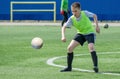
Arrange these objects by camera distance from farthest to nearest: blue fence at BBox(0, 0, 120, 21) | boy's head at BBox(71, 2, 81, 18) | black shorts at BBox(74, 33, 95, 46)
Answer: blue fence at BBox(0, 0, 120, 21)
black shorts at BBox(74, 33, 95, 46)
boy's head at BBox(71, 2, 81, 18)

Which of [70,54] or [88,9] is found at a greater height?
[70,54]

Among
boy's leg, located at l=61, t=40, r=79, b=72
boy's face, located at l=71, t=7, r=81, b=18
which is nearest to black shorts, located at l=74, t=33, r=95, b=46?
boy's leg, located at l=61, t=40, r=79, b=72

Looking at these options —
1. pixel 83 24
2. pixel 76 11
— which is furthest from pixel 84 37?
pixel 76 11

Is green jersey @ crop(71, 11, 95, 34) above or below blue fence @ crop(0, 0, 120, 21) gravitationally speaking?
above

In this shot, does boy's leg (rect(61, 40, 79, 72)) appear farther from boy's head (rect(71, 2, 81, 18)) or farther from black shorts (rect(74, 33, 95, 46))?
boy's head (rect(71, 2, 81, 18))

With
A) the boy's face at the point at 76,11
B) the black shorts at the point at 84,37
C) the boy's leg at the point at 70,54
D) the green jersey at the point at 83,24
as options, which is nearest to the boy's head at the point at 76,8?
the boy's face at the point at 76,11

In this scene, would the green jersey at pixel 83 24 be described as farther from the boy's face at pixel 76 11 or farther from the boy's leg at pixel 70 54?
the boy's leg at pixel 70 54

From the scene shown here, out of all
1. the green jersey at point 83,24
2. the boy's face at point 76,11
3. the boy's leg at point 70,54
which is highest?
the boy's face at point 76,11

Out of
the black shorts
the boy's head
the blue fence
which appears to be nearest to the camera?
the boy's head

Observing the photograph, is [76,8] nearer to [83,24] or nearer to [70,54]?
[83,24]

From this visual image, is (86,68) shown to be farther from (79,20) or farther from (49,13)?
(49,13)

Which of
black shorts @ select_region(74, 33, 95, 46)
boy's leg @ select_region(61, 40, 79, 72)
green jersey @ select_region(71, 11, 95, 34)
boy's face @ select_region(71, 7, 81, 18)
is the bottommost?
boy's leg @ select_region(61, 40, 79, 72)

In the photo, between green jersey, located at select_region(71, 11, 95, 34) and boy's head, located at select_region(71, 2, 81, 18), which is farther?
green jersey, located at select_region(71, 11, 95, 34)

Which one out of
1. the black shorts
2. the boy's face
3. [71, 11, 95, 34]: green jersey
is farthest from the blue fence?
the boy's face
